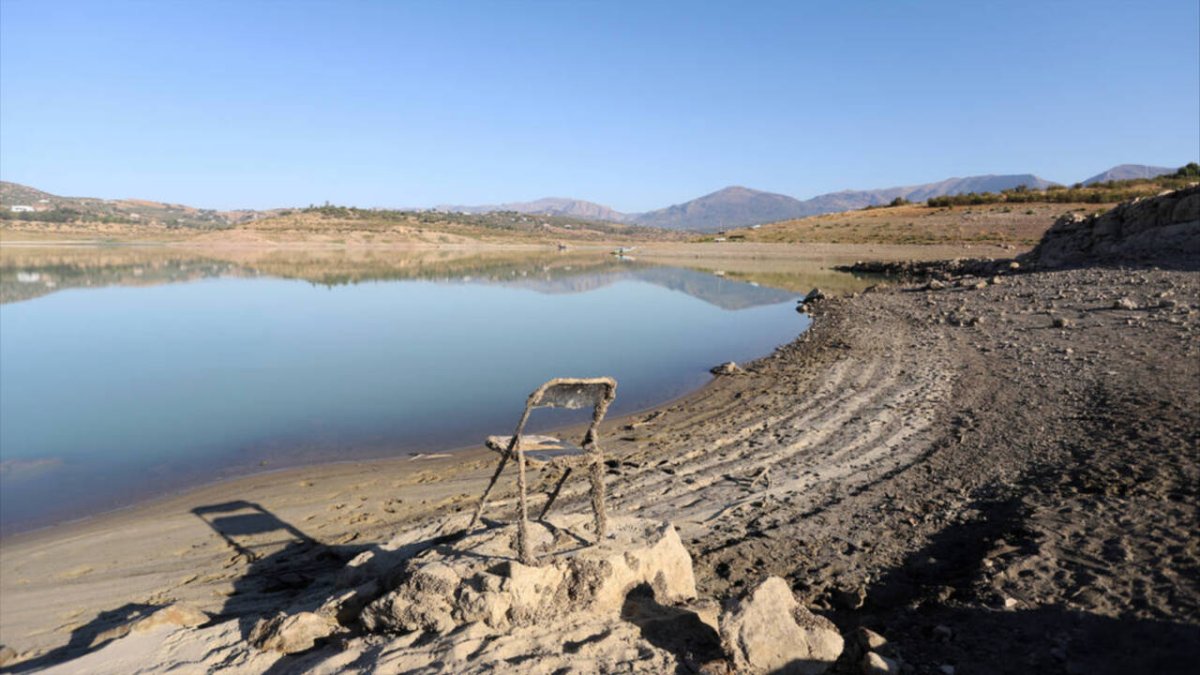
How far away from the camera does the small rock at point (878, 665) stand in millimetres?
3666

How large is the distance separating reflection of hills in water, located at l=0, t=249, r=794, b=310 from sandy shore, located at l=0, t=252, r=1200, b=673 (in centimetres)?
1924

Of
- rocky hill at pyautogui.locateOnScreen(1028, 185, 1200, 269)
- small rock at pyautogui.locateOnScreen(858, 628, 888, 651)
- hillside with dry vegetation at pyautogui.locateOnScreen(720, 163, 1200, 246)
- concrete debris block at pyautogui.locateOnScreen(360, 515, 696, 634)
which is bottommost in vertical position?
small rock at pyautogui.locateOnScreen(858, 628, 888, 651)

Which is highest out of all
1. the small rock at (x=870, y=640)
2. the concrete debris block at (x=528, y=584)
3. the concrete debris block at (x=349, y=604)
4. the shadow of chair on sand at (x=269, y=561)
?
the concrete debris block at (x=528, y=584)

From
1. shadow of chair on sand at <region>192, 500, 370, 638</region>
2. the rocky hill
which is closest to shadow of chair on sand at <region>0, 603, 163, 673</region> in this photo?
shadow of chair on sand at <region>192, 500, 370, 638</region>

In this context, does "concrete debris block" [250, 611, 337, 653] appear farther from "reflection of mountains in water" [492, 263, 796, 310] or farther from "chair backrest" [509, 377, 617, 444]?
"reflection of mountains in water" [492, 263, 796, 310]

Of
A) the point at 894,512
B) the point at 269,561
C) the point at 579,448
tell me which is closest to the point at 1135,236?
the point at 894,512

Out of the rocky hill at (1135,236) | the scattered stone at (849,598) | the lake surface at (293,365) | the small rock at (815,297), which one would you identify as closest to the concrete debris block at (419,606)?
the scattered stone at (849,598)

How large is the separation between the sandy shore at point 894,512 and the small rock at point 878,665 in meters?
0.36

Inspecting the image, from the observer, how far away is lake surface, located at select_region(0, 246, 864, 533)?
10.4 m

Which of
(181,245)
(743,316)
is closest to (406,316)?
(743,316)

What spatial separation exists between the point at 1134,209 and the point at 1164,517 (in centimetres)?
2827

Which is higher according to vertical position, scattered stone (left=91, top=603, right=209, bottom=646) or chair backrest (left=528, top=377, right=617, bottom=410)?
chair backrest (left=528, top=377, right=617, bottom=410)

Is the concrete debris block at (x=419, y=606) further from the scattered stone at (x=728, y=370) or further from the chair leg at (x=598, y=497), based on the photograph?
the scattered stone at (x=728, y=370)

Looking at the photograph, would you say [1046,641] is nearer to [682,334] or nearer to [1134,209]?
[682,334]
